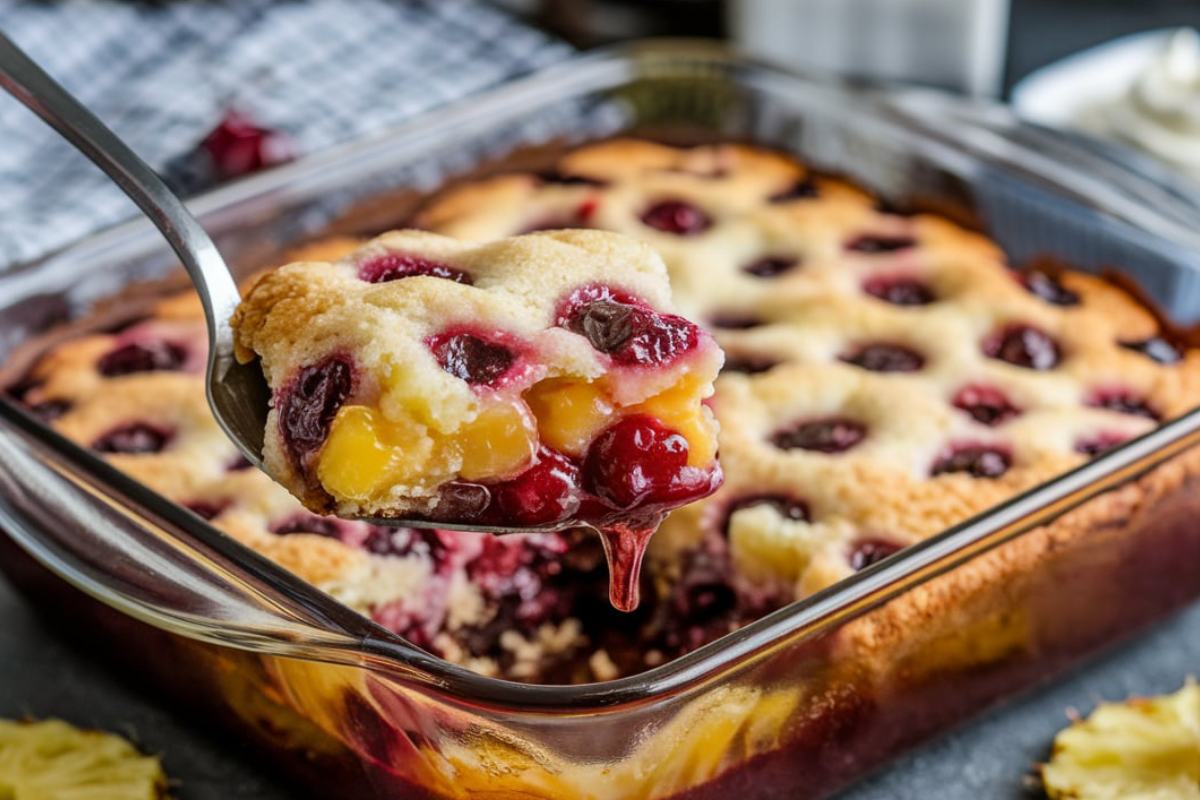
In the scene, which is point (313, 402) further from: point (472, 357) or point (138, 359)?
point (138, 359)

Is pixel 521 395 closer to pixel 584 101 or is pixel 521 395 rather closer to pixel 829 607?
pixel 829 607

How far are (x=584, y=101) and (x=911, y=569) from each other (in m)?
1.02

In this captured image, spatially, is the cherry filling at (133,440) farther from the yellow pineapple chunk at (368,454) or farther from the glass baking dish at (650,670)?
the yellow pineapple chunk at (368,454)

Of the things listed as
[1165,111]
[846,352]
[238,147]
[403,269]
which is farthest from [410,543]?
[1165,111]

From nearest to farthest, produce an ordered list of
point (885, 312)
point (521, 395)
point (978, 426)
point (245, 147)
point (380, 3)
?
1. point (521, 395)
2. point (978, 426)
3. point (885, 312)
4. point (245, 147)
5. point (380, 3)

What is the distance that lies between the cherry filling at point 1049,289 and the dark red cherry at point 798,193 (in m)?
0.29

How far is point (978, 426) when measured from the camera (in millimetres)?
1430

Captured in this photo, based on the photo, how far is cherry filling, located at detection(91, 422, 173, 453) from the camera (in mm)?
1462

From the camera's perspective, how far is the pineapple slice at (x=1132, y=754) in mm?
1202

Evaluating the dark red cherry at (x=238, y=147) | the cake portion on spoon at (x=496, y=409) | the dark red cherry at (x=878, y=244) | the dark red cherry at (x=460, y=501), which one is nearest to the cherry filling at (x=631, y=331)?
the cake portion on spoon at (x=496, y=409)

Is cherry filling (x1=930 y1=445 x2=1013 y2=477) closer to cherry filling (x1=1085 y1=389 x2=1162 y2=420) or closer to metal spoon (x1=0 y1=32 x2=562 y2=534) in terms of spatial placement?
cherry filling (x1=1085 y1=389 x2=1162 y2=420)

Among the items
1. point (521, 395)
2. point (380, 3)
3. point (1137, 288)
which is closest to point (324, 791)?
point (521, 395)

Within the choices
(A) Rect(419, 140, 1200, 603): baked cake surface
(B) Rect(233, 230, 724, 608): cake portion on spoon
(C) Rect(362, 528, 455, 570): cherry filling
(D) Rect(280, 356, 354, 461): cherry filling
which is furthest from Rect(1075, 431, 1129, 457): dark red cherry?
(D) Rect(280, 356, 354, 461): cherry filling

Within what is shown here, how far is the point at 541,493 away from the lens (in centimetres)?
103
